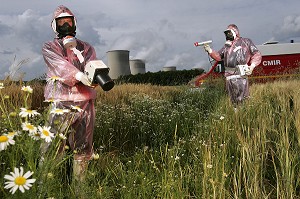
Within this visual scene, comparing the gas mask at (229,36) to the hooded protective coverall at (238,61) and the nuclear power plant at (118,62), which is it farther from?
the nuclear power plant at (118,62)

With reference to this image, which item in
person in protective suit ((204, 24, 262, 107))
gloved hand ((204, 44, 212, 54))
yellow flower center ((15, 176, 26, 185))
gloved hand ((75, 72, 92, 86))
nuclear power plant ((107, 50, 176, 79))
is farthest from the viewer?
nuclear power plant ((107, 50, 176, 79))

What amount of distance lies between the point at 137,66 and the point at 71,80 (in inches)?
951

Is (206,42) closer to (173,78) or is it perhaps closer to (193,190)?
(193,190)

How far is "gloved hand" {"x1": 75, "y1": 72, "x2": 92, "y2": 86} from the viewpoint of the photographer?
2.72 m

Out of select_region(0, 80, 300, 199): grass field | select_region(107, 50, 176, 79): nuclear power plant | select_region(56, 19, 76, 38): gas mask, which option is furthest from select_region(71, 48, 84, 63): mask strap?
select_region(107, 50, 176, 79): nuclear power plant

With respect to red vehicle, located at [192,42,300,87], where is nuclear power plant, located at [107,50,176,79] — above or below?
above

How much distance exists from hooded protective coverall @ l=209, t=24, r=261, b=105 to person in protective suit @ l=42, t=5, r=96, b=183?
293 centimetres

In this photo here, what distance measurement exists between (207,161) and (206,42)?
3.35 metres

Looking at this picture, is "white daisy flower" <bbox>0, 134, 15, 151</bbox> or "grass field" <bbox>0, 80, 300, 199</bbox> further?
"grass field" <bbox>0, 80, 300, 199</bbox>

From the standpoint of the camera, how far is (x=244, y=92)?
5422 mm

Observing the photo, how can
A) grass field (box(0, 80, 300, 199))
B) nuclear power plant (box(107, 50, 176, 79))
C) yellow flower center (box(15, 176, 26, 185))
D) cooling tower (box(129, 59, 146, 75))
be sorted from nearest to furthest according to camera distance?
1. yellow flower center (box(15, 176, 26, 185))
2. grass field (box(0, 80, 300, 199))
3. nuclear power plant (box(107, 50, 176, 79))
4. cooling tower (box(129, 59, 146, 75))

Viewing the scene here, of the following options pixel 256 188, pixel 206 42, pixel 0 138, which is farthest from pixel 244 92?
pixel 0 138

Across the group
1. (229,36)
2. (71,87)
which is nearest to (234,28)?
(229,36)

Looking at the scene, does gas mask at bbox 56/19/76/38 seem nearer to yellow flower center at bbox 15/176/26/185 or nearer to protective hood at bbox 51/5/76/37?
protective hood at bbox 51/5/76/37
